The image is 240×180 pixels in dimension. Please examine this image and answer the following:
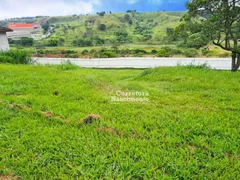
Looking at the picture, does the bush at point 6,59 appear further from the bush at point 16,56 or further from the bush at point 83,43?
the bush at point 83,43

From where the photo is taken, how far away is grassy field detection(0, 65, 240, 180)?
111 centimetres

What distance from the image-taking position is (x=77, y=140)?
4.60ft

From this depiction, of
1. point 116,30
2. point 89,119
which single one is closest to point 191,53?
point 89,119

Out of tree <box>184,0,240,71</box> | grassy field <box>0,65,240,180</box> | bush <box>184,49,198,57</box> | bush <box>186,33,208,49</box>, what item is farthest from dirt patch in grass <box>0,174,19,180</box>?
bush <box>184,49,198,57</box>

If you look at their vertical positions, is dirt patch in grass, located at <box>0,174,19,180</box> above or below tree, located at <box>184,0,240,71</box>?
below

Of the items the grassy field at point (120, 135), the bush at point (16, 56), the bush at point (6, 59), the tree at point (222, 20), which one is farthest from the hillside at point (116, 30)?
the grassy field at point (120, 135)

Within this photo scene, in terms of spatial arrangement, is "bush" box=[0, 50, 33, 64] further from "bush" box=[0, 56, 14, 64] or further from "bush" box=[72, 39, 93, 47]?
"bush" box=[72, 39, 93, 47]

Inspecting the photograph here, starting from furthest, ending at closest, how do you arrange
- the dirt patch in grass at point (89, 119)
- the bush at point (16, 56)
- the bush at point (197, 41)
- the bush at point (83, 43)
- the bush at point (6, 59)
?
the bush at point (83, 43) < the bush at point (16, 56) < the bush at point (6, 59) < the bush at point (197, 41) < the dirt patch in grass at point (89, 119)

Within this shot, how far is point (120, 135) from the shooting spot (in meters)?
1.46

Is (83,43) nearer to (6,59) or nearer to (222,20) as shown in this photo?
(6,59)

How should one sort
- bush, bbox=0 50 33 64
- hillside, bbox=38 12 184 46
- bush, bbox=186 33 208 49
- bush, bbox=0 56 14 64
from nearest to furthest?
bush, bbox=186 33 208 49 → bush, bbox=0 56 14 64 → bush, bbox=0 50 33 64 → hillside, bbox=38 12 184 46

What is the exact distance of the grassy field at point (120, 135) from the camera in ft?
3.64

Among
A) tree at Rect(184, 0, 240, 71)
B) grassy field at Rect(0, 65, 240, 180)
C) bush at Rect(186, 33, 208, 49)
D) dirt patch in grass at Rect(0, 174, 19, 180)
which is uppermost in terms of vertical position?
tree at Rect(184, 0, 240, 71)

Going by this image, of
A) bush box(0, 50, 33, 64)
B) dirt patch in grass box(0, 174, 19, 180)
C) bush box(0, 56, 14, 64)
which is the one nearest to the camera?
dirt patch in grass box(0, 174, 19, 180)
